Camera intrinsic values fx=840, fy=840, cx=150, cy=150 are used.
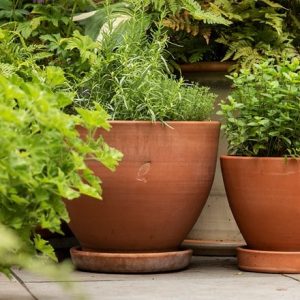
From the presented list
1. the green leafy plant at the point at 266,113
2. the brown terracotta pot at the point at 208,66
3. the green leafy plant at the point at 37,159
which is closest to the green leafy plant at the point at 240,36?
the brown terracotta pot at the point at 208,66

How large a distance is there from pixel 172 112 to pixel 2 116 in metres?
1.33

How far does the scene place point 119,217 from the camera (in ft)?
10.1

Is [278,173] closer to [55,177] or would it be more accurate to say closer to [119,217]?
[119,217]

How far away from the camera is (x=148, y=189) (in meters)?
3.05

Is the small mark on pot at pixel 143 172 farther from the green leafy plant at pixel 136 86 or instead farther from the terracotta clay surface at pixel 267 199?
the terracotta clay surface at pixel 267 199

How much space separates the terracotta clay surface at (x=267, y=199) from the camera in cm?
310

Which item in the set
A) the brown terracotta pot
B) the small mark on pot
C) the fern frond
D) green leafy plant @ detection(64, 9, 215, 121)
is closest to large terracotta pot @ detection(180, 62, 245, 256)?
the brown terracotta pot

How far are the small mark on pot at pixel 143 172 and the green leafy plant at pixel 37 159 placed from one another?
82 cm

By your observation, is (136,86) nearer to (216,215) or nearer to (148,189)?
(148,189)

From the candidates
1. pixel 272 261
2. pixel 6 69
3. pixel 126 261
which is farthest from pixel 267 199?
pixel 6 69

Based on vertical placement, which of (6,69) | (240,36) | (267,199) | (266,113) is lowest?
(267,199)

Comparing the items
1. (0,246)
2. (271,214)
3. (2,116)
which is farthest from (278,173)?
(0,246)

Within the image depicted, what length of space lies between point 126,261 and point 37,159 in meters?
1.25

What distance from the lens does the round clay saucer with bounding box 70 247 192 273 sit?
3.10 m
